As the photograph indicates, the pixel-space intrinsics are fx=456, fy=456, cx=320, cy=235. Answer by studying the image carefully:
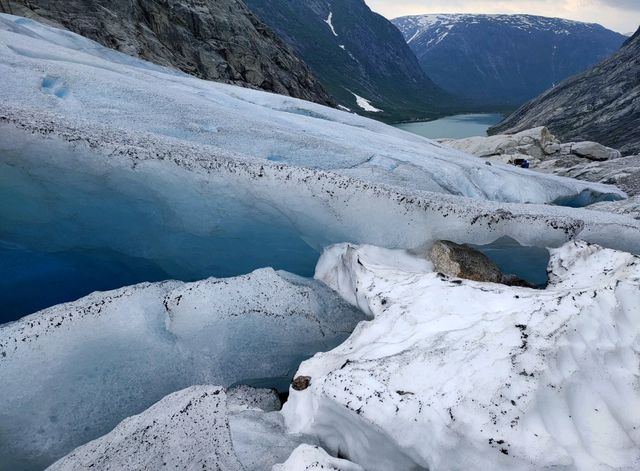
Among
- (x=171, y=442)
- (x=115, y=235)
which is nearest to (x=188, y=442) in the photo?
(x=171, y=442)

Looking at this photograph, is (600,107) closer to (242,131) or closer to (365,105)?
(242,131)

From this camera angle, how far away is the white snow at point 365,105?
77.8m

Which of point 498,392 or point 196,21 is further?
point 196,21

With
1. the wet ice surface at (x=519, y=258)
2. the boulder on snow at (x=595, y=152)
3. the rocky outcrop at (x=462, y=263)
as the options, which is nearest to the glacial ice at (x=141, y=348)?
the rocky outcrop at (x=462, y=263)

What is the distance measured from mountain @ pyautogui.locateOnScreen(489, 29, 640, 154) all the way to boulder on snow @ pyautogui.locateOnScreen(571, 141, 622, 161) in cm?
642

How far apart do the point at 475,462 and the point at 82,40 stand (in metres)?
14.8

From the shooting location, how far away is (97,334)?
2.79 m

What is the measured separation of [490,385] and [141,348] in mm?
2097

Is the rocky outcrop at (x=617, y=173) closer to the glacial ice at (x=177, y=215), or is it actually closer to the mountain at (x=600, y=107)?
the glacial ice at (x=177, y=215)

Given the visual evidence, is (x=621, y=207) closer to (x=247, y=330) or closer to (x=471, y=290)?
(x=471, y=290)

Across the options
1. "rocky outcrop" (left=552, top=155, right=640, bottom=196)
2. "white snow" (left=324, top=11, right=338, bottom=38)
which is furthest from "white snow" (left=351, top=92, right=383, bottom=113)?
"rocky outcrop" (left=552, top=155, right=640, bottom=196)

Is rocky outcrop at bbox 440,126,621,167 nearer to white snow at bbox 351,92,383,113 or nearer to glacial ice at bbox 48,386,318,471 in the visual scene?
glacial ice at bbox 48,386,318,471

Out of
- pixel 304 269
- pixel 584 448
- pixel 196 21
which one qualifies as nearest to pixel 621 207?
pixel 304 269

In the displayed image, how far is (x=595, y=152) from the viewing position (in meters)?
18.9
